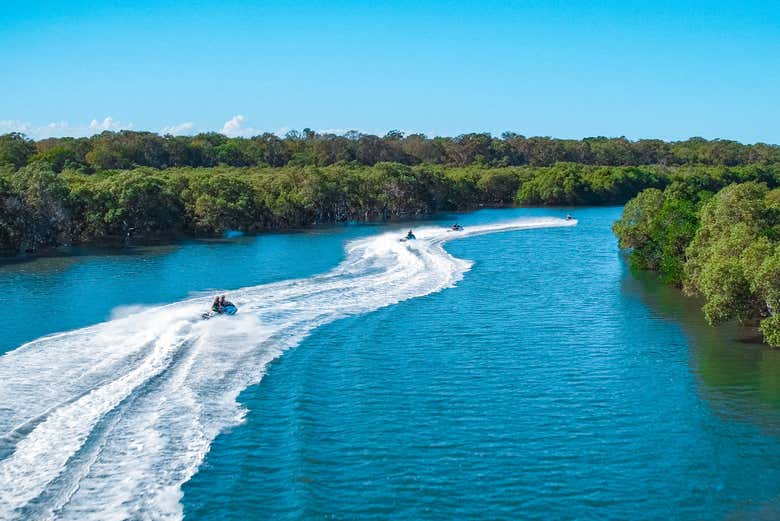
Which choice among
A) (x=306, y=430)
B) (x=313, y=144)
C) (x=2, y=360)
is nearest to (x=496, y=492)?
(x=306, y=430)

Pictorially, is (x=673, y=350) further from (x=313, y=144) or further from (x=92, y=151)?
(x=313, y=144)

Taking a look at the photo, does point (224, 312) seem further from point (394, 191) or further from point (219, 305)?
point (394, 191)

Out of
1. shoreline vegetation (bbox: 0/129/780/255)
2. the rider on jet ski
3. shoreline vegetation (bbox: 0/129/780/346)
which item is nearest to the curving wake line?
the rider on jet ski

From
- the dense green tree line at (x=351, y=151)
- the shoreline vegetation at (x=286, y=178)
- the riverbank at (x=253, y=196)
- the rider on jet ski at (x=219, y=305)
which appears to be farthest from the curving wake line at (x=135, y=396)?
the dense green tree line at (x=351, y=151)

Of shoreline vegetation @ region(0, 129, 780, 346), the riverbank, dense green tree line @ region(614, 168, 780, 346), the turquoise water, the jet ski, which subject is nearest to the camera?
the turquoise water

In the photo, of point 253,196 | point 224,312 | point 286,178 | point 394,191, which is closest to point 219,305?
point 224,312

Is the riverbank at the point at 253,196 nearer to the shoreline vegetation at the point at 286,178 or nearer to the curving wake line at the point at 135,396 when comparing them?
the shoreline vegetation at the point at 286,178

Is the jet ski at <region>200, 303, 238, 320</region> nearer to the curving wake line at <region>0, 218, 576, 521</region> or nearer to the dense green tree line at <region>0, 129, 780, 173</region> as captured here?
the curving wake line at <region>0, 218, 576, 521</region>
